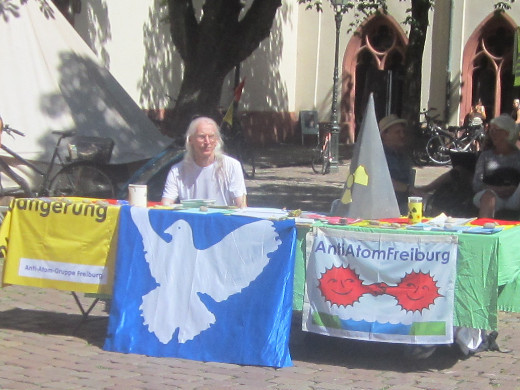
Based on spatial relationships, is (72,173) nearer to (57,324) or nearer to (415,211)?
(57,324)

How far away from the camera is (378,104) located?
25859 millimetres

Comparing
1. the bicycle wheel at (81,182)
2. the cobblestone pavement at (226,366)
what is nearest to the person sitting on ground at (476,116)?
the bicycle wheel at (81,182)

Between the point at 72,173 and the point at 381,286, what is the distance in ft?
20.5

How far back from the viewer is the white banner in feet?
18.4

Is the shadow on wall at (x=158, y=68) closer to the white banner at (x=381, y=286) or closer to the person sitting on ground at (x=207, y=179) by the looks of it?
the person sitting on ground at (x=207, y=179)

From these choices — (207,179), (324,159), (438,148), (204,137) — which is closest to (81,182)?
(207,179)

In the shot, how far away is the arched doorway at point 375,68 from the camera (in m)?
25.4

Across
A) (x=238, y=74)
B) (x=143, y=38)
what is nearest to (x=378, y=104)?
(x=238, y=74)

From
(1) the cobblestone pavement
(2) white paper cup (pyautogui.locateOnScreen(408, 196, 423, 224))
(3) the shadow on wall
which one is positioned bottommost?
(1) the cobblestone pavement

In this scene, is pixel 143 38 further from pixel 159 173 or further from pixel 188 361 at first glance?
pixel 188 361

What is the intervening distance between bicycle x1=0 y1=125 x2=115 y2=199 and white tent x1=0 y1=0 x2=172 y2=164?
27 cm

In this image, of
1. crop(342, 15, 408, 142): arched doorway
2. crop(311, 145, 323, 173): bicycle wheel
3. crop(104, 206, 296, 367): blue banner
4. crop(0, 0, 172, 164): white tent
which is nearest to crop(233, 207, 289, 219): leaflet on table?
crop(104, 206, 296, 367): blue banner

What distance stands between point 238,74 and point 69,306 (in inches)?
665

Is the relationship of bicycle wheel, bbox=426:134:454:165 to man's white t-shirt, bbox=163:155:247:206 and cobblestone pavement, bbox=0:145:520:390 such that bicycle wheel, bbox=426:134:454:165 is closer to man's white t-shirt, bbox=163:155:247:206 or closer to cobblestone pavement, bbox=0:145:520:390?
cobblestone pavement, bbox=0:145:520:390
